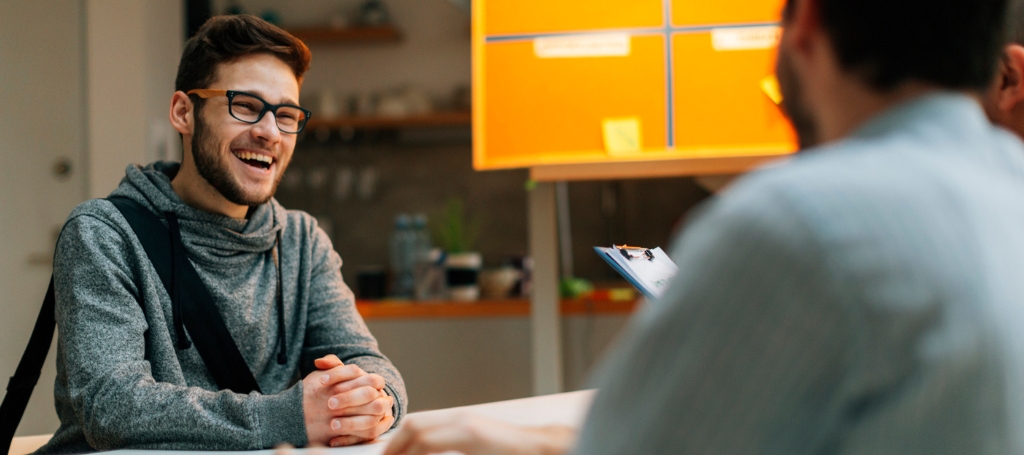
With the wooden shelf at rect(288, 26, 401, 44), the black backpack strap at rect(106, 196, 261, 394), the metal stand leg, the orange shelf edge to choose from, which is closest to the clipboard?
the black backpack strap at rect(106, 196, 261, 394)

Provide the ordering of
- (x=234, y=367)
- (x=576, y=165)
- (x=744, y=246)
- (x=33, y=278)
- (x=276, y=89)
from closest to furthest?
(x=744, y=246), (x=234, y=367), (x=276, y=89), (x=576, y=165), (x=33, y=278)

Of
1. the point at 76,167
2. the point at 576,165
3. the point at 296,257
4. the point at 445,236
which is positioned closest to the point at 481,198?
the point at 445,236

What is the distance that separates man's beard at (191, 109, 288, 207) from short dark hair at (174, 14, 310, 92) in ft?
0.23

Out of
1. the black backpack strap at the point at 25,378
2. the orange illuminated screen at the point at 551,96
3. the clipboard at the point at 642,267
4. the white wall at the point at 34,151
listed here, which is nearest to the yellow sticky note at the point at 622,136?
the orange illuminated screen at the point at 551,96

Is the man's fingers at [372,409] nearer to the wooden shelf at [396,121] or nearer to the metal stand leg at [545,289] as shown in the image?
the metal stand leg at [545,289]

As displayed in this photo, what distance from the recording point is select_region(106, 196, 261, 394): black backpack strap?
3.81 feet

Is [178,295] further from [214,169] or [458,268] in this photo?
[458,268]

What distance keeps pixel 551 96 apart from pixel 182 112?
1184 mm

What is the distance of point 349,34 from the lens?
4312 mm

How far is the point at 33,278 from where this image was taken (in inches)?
119

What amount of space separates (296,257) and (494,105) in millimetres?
1073

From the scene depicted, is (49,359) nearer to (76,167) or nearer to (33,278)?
(33,278)

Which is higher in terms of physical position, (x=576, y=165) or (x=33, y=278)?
(x=576, y=165)

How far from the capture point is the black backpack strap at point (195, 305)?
45.8 inches
